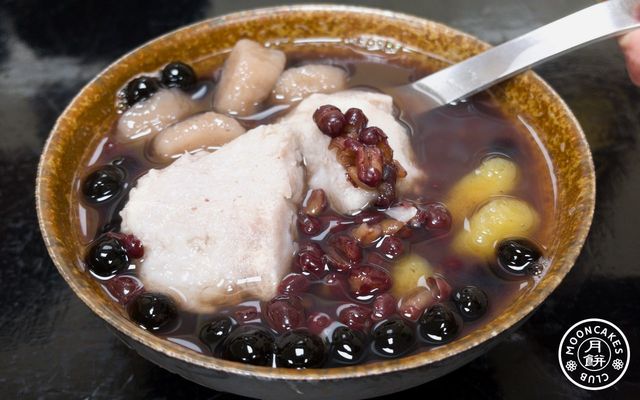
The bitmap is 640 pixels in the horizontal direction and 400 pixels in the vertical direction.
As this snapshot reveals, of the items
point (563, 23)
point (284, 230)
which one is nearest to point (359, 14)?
point (563, 23)

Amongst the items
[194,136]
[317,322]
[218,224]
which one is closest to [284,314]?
[317,322]

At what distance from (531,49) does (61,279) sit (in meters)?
1.72

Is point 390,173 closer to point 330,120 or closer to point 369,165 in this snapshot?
point 369,165

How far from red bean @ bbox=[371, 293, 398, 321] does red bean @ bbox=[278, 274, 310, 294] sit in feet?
0.63

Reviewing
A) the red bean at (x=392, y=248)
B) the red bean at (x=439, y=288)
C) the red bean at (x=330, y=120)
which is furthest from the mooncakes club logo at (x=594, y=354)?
the red bean at (x=330, y=120)

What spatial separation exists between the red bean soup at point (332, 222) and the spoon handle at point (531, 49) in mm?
78

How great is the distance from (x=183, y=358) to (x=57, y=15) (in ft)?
7.72

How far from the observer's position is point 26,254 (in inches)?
93.6

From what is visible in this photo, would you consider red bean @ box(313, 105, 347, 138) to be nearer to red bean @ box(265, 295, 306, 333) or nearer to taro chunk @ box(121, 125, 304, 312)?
taro chunk @ box(121, 125, 304, 312)

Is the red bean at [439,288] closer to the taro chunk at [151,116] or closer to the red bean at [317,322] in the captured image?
the red bean at [317,322]

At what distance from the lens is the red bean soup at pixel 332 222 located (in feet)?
5.74

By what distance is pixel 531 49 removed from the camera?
7.43ft

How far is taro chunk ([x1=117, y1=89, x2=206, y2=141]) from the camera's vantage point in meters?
2.32

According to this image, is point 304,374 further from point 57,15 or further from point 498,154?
point 57,15
